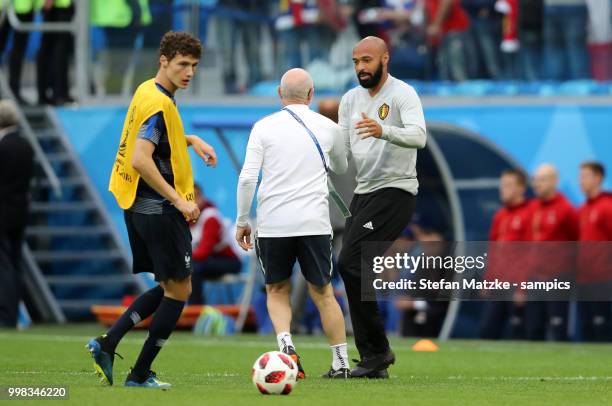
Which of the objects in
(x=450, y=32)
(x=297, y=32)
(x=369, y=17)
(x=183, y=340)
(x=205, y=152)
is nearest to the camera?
(x=205, y=152)

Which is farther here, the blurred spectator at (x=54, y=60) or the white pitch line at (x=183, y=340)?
the blurred spectator at (x=54, y=60)

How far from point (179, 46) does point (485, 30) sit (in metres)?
10.4

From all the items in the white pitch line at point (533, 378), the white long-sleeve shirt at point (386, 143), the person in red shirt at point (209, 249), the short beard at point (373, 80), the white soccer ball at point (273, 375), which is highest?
the short beard at point (373, 80)

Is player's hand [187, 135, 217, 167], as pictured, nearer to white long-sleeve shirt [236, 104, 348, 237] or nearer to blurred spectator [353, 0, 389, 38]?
white long-sleeve shirt [236, 104, 348, 237]

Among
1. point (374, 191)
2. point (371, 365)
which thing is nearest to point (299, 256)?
point (374, 191)

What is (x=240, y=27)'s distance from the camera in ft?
66.4

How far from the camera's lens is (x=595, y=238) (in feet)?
54.3

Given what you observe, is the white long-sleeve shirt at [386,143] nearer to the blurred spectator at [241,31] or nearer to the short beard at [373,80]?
the short beard at [373,80]

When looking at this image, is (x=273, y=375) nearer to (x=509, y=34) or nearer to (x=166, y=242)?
(x=166, y=242)

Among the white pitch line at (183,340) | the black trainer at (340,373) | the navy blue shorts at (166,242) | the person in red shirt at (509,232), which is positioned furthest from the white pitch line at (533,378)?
the person in red shirt at (509,232)

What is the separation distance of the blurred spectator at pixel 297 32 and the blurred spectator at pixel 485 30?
193cm

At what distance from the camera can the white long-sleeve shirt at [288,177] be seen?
992 centimetres

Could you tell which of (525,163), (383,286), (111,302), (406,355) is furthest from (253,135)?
(111,302)

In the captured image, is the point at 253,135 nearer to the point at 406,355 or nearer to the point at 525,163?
the point at 406,355
